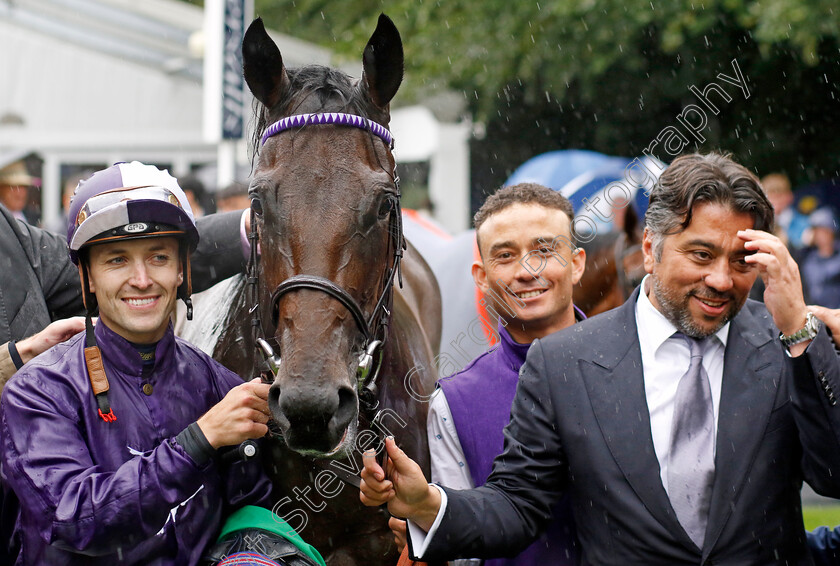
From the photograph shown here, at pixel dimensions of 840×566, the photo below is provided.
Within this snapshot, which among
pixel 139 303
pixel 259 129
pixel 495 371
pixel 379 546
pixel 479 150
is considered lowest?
pixel 379 546

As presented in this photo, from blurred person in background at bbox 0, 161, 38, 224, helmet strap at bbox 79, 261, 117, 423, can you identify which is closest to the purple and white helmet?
Answer: helmet strap at bbox 79, 261, 117, 423

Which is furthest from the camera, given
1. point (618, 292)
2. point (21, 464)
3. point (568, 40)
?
point (568, 40)

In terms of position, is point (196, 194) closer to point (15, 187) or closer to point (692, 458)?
point (15, 187)

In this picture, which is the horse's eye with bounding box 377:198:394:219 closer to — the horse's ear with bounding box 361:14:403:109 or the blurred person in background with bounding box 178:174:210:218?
the horse's ear with bounding box 361:14:403:109

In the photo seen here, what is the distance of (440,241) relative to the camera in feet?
25.6

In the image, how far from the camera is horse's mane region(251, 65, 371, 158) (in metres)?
2.99

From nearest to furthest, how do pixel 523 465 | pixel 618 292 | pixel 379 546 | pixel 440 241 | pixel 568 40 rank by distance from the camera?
pixel 523 465, pixel 379 546, pixel 618 292, pixel 440 241, pixel 568 40

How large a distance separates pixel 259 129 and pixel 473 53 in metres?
10.6

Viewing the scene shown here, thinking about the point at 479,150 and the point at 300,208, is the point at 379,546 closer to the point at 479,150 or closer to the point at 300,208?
the point at 300,208

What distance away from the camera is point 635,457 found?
2533mm

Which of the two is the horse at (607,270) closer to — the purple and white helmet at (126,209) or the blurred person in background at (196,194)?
the purple and white helmet at (126,209)

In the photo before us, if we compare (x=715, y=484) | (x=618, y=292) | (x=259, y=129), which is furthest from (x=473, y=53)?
(x=715, y=484)

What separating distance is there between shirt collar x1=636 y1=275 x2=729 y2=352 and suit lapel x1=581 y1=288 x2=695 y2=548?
0.10 feet

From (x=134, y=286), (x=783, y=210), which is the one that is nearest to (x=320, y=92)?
(x=134, y=286)
